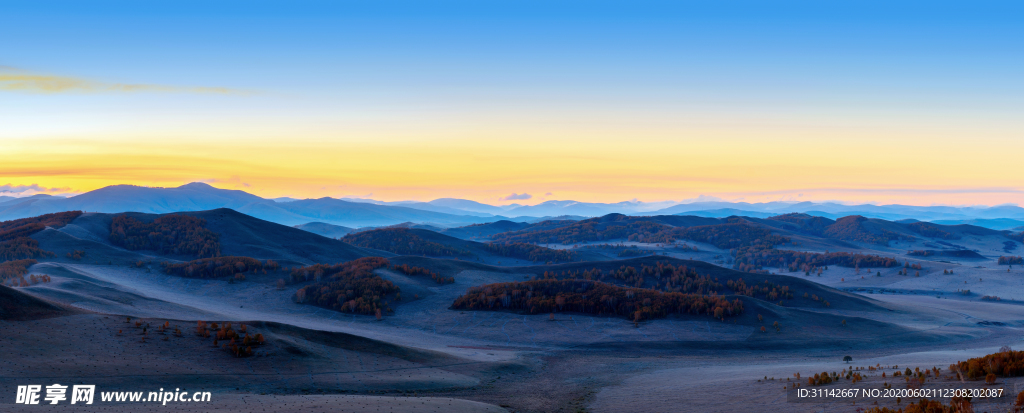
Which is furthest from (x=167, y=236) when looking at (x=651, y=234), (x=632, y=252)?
(x=651, y=234)

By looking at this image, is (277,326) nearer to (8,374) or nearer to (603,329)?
(8,374)

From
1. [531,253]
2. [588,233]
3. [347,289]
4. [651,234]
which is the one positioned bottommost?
[347,289]

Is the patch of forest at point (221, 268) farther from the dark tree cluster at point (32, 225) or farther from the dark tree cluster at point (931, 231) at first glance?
the dark tree cluster at point (931, 231)

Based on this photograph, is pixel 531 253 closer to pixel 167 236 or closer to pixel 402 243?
pixel 402 243

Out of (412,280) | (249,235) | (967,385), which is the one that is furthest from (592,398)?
(249,235)

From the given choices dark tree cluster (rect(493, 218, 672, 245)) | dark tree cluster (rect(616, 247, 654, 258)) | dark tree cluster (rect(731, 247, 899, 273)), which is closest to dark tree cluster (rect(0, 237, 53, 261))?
dark tree cluster (rect(616, 247, 654, 258))

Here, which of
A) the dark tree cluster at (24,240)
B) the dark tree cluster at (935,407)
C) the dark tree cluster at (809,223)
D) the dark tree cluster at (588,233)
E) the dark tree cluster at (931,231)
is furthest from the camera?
the dark tree cluster at (809,223)

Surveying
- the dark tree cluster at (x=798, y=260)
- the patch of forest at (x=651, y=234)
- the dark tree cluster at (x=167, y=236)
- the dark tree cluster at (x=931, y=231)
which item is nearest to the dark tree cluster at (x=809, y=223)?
the dark tree cluster at (x=931, y=231)
